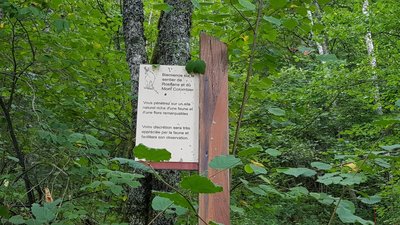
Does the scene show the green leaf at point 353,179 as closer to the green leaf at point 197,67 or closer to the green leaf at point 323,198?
the green leaf at point 323,198

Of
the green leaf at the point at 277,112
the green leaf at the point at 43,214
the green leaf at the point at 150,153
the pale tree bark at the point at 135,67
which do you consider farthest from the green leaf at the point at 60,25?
the green leaf at the point at 150,153

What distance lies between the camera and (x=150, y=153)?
101cm

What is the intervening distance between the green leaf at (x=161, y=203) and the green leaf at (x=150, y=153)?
18 cm

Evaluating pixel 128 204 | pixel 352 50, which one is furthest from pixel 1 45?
pixel 352 50

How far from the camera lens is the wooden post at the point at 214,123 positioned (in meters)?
1.67

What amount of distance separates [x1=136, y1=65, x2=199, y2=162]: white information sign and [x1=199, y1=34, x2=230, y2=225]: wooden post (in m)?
0.04

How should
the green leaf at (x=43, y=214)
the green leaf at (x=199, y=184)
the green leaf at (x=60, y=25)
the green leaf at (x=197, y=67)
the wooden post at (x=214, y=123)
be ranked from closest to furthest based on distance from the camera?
the green leaf at (x=199, y=184) → the green leaf at (x=43, y=214) → the wooden post at (x=214, y=123) → the green leaf at (x=197, y=67) → the green leaf at (x=60, y=25)

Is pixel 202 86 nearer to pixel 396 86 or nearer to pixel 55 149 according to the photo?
pixel 55 149

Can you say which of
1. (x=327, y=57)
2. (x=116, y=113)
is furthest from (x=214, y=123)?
(x=116, y=113)

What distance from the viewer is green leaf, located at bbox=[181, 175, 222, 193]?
0.99 metres

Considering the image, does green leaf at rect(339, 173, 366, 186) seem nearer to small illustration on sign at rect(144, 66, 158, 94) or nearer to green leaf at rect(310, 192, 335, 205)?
green leaf at rect(310, 192, 335, 205)

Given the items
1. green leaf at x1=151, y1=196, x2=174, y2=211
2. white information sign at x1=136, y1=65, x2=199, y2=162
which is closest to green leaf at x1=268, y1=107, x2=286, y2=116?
white information sign at x1=136, y1=65, x2=199, y2=162

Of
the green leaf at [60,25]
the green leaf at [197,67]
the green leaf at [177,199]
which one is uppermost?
the green leaf at [60,25]

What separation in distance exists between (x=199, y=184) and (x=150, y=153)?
0.14 meters
